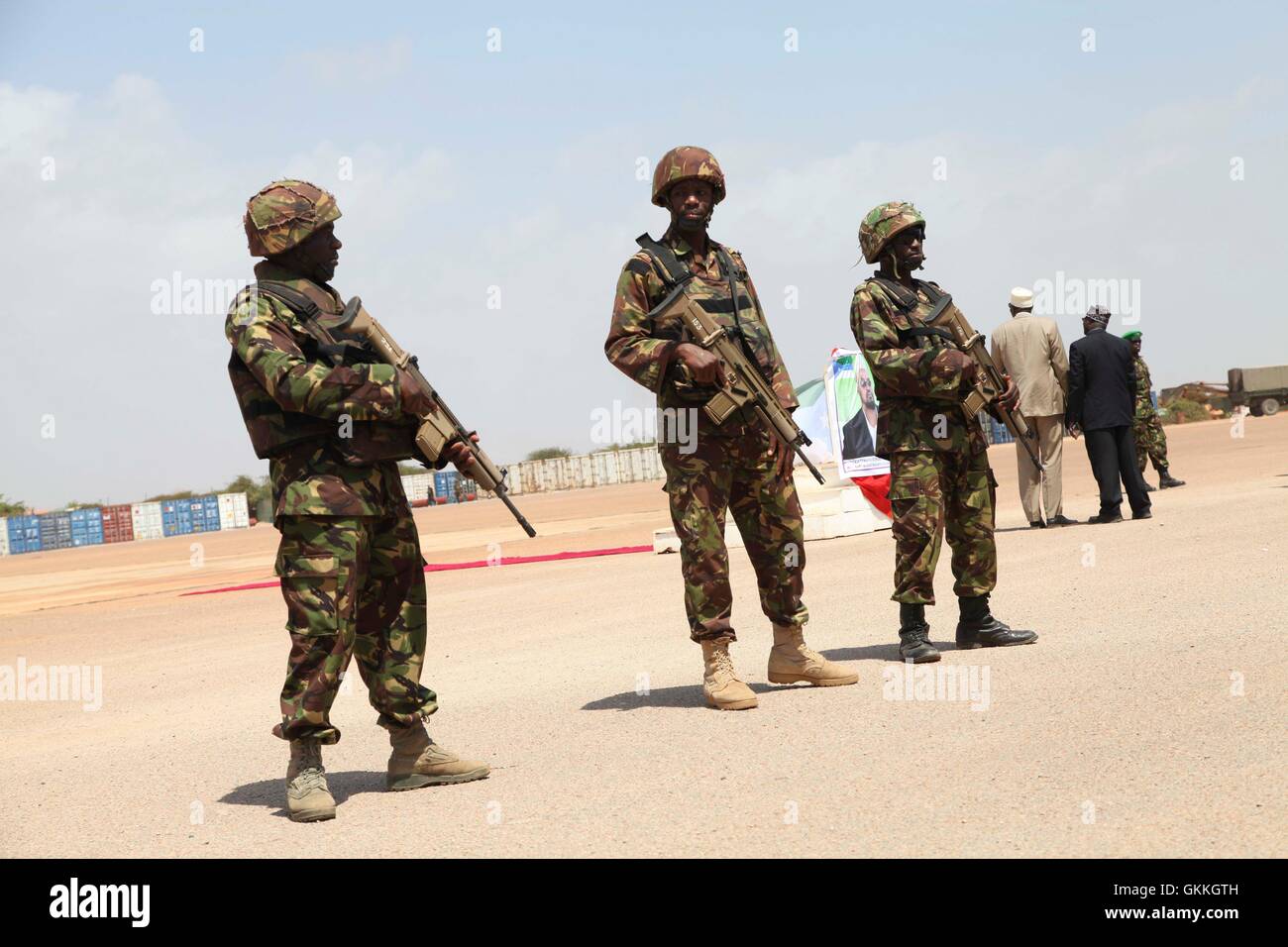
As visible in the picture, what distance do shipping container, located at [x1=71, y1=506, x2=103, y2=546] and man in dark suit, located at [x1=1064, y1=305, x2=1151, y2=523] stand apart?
63908mm

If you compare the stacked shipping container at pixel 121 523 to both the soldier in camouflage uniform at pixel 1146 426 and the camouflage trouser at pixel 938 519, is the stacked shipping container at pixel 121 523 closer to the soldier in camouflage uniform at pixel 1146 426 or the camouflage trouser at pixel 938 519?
the soldier in camouflage uniform at pixel 1146 426

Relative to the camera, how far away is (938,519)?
22.2ft

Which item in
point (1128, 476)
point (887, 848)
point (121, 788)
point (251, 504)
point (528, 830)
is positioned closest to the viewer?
point (887, 848)

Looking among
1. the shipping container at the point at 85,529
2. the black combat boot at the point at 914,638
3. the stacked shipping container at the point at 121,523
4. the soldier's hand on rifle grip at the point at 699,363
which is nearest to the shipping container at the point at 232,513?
the stacked shipping container at the point at 121,523

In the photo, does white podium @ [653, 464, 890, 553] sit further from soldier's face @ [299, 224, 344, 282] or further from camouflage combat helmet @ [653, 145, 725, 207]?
soldier's face @ [299, 224, 344, 282]

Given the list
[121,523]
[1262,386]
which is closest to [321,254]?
[1262,386]

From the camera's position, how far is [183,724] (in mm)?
7285

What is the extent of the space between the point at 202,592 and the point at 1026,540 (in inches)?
390

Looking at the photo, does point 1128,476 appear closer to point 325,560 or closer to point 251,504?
point 325,560

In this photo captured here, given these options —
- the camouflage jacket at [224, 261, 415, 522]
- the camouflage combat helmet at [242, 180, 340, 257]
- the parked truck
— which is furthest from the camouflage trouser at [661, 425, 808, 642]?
the parked truck

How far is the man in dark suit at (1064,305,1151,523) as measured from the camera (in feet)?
42.1

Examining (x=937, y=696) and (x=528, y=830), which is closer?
(x=528, y=830)

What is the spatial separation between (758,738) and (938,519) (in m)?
1.88
